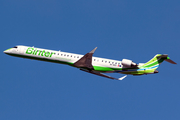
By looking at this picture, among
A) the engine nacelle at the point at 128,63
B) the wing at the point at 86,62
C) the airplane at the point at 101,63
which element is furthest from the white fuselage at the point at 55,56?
the wing at the point at 86,62

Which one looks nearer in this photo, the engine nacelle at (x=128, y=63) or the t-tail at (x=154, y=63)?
the engine nacelle at (x=128, y=63)

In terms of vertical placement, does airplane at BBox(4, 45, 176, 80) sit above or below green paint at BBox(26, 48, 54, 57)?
below

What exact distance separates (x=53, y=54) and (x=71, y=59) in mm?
3074

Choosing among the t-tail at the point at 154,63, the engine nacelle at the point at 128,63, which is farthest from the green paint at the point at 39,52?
the t-tail at the point at 154,63

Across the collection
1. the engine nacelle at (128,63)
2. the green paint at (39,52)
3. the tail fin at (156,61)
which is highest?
the green paint at (39,52)

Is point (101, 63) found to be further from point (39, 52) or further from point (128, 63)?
point (39, 52)

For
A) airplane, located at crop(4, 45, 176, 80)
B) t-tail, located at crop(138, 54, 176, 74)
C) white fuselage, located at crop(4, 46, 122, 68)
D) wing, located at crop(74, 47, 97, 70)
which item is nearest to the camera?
wing, located at crop(74, 47, 97, 70)

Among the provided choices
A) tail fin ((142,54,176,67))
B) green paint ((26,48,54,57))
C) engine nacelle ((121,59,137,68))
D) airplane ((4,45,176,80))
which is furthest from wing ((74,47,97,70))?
tail fin ((142,54,176,67))

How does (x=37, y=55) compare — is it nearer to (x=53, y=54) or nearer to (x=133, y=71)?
(x=53, y=54)

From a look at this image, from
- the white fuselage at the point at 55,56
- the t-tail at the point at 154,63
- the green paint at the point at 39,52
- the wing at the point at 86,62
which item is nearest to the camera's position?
the wing at the point at 86,62

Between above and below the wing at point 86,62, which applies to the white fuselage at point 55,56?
above

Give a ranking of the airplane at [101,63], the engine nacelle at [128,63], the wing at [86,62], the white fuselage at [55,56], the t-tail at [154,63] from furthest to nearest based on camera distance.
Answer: the white fuselage at [55,56] → the t-tail at [154,63] → the airplane at [101,63] → the engine nacelle at [128,63] → the wing at [86,62]

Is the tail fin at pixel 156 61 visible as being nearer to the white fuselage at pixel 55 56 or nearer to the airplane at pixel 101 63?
the airplane at pixel 101 63

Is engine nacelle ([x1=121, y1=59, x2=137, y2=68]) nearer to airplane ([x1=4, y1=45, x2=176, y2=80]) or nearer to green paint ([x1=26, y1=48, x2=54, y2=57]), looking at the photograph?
airplane ([x1=4, y1=45, x2=176, y2=80])
